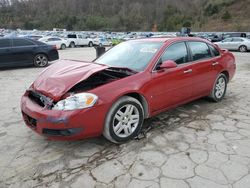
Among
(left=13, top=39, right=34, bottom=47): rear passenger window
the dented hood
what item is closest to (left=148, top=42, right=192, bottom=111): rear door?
the dented hood

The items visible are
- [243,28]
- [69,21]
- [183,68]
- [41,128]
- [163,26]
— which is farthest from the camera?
[69,21]

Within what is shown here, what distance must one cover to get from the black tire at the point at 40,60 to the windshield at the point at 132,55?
24.4ft

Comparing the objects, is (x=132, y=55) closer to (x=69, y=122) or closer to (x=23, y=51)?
(x=69, y=122)

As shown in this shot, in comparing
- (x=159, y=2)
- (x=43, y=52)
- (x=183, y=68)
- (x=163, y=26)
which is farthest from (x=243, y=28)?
(x=159, y=2)

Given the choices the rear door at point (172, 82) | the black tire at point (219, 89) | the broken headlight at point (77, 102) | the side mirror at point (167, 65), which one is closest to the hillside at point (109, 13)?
the black tire at point (219, 89)

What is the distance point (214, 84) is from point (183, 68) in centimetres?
124

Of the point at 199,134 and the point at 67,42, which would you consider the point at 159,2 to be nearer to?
the point at 67,42

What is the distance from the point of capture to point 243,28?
56.9 meters

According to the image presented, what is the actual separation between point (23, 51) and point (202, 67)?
8411 millimetres

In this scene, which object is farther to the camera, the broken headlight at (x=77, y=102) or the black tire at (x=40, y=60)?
the black tire at (x=40, y=60)

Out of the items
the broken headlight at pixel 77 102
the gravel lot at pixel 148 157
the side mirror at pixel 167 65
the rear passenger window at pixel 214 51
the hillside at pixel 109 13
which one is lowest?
the gravel lot at pixel 148 157

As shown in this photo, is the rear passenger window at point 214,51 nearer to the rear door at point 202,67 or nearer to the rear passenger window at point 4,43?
the rear door at point 202,67

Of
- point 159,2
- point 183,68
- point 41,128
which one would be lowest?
point 41,128

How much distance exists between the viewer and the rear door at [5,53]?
10.7 m
